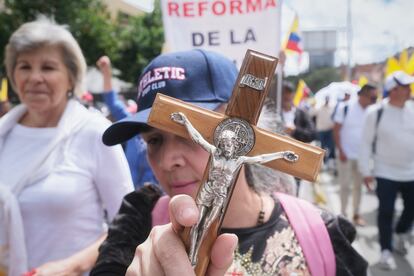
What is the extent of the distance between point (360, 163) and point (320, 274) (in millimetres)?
3600

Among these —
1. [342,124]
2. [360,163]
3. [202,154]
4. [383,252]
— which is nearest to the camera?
[202,154]

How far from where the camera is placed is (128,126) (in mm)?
1224

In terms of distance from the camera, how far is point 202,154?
44.8 inches

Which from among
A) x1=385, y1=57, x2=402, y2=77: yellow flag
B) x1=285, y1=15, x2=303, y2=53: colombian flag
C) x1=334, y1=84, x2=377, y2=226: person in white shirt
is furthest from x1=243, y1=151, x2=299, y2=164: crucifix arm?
x1=334, y1=84, x2=377, y2=226: person in white shirt

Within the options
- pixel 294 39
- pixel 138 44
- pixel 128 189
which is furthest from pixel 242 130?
pixel 138 44

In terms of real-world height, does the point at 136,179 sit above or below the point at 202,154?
below

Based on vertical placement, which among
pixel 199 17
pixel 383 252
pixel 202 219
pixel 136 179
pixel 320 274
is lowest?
pixel 383 252

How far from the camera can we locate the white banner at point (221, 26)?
256 cm

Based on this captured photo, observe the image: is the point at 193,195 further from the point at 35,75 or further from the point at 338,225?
the point at 35,75

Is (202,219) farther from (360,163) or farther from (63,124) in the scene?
(360,163)

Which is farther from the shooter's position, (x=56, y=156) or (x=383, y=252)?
(x=383, y=252)

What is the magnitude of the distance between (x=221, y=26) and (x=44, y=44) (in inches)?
44.3

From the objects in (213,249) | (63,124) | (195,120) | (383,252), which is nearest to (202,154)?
(195,120)

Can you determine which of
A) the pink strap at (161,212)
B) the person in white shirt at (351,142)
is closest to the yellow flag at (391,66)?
the person in white shirt at (351,142)
